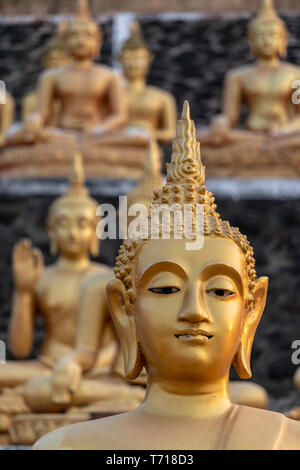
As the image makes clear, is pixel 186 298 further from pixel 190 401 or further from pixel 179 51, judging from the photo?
pixel 179 51

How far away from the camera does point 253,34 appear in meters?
11.5

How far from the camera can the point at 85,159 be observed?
10.7 meters

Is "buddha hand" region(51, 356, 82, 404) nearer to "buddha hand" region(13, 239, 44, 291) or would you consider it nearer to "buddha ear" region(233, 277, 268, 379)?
"buddha hand" region(13, 239, 44, 291)

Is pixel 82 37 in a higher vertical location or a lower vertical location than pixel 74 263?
higher

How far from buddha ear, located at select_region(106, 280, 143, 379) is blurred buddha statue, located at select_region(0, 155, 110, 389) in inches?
169

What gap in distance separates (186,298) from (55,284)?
4.89m

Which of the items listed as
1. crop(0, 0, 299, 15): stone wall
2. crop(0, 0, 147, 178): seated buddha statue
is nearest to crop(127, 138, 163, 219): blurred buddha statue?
crop(0, 0, 147, 178): seated buddha statue

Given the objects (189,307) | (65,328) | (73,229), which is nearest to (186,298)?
(189,307)

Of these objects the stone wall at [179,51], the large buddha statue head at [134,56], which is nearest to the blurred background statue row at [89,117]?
the large buddha statue head at [134,56]

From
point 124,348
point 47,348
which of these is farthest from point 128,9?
point 124,348

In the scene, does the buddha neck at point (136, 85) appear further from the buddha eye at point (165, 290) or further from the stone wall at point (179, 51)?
the buddha eye at point (165, 290)

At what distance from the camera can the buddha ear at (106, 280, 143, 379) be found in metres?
3.19

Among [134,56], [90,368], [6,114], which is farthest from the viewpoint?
[6,114]

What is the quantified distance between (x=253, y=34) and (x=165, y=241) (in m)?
8.67
